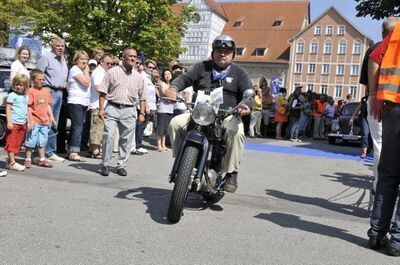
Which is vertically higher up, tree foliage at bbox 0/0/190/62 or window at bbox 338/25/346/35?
window at bbox 338/25/346/35

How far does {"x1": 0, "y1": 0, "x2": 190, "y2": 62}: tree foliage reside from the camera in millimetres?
32500

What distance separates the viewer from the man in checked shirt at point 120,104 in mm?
8250

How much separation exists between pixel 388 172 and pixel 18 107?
207 inches

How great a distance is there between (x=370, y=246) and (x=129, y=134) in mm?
4572

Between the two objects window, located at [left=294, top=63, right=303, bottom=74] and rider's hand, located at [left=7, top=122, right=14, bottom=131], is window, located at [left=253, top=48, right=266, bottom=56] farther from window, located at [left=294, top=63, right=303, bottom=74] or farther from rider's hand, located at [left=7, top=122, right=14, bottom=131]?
rider's hand, located at [left=7, top=122, right=14, bottom=131]

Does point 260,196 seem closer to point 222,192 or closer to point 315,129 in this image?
point 222,192

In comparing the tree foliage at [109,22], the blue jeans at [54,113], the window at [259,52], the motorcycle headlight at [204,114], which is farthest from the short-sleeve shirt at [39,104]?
the window at [259,52]

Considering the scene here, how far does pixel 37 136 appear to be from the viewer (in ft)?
27.6

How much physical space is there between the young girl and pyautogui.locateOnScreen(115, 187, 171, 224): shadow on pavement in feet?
6.73

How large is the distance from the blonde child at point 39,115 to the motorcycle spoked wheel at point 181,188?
153 inches

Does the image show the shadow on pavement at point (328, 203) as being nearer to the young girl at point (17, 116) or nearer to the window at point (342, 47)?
the young girl at point (17, 116)

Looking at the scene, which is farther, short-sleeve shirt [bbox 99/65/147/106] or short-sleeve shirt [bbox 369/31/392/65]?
short-sleeve shirt [bbox 99/65/147/106]

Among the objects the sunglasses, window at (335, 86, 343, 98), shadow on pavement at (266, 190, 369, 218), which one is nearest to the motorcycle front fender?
the sunglasses

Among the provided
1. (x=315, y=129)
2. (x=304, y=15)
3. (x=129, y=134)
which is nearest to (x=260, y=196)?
(x=129, y=134)
